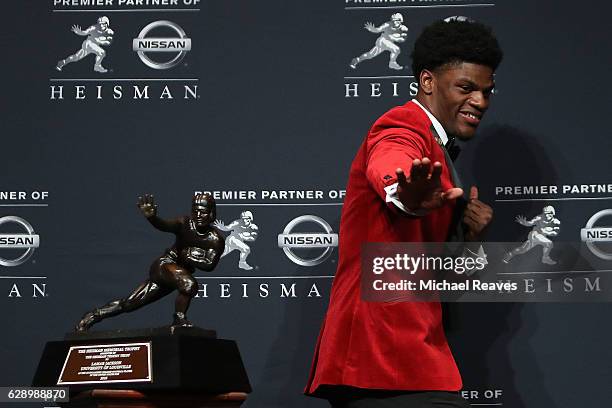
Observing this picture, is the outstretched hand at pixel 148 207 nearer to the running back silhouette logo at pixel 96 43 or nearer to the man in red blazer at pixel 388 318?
the man in red blazer at pixel 388 318

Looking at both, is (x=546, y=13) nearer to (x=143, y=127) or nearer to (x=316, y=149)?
(x=316, y=149)

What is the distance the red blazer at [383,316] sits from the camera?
1845mm

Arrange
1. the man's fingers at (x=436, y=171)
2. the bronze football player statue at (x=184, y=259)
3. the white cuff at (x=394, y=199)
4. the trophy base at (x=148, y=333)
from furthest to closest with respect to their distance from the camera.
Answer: the bronze football player statue at (x=184, y=259), the trophy base at (x=148, y=333), the white cuff at (x=394, y=199), the man's fingers at (x=436, y=171)

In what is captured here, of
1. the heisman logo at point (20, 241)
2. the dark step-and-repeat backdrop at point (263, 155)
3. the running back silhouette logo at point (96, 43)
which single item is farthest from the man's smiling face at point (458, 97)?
the heisman logo at point (20, 241)

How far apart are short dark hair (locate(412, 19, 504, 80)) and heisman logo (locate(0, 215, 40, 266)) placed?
1.74 meters

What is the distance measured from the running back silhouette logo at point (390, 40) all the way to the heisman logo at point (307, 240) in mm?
583

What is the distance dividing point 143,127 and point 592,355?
1.77 m

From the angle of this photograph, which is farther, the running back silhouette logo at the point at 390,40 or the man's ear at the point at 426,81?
the running back silhouette logo at the point at 390,40

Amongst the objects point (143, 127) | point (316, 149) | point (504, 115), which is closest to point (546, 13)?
point (504, 115)

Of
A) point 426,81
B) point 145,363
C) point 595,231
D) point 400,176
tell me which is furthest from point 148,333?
point 595,231

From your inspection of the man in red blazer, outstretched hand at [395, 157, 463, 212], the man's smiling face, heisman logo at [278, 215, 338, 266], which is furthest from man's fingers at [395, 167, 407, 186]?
heisman logo at [278, 215, 338, 266]

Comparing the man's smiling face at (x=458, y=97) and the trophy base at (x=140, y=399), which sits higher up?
the man's smiling face at (x=458, y=97)

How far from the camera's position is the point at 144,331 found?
2.50 meters

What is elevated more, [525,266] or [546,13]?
[546,13]
